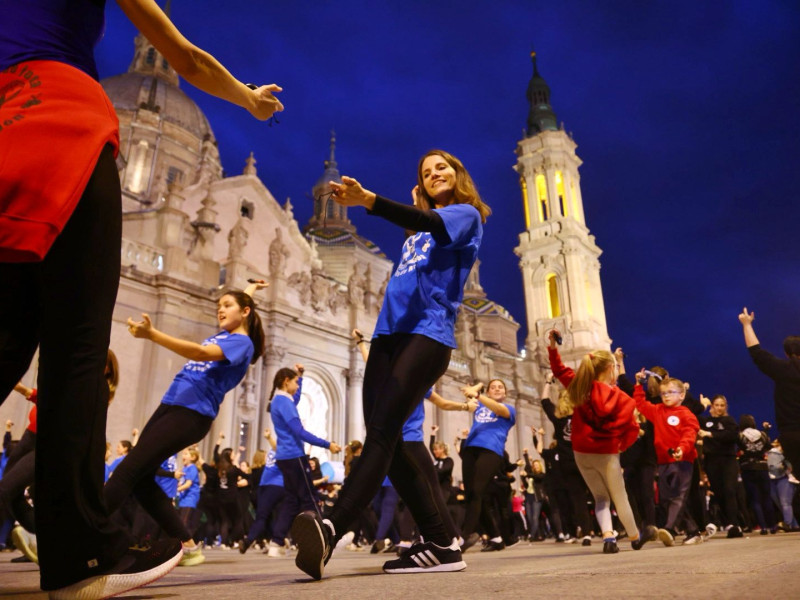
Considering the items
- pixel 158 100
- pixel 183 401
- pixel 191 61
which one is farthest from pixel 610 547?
pixel 158 100

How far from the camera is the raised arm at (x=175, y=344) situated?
11.6 ft

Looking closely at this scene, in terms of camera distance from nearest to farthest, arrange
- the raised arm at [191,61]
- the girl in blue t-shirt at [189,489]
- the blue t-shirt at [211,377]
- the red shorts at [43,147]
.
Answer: the red shorts at [43,147] → the raised arm at [191,61] → the blue t-shirt at [211,377] → the girl in blue t-shirt at [189,489]

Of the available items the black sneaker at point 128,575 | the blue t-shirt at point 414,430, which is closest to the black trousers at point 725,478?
the blue t-shirt at point 414,430

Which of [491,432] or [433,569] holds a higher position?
[491,432]

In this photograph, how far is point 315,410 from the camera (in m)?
23.2

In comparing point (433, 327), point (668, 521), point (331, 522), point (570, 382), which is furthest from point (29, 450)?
point (668, 521)

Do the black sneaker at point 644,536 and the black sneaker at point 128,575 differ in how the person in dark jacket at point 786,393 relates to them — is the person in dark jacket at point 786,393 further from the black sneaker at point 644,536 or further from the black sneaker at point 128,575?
the black sneaker at point 128,575

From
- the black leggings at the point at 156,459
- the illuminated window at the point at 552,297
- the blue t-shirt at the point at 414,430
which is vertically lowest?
the black leggings at the point at 156,459

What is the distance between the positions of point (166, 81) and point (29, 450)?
44755mm

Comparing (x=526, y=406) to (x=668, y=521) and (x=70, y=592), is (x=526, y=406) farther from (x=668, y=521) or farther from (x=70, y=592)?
(x=70, y=592)

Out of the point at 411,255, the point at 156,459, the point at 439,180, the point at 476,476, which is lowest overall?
the point at 476,476

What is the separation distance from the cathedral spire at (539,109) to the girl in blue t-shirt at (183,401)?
4705 cm

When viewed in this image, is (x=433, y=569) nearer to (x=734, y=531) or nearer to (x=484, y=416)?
(x=484, y=416)

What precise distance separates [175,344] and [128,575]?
195 centimetres
